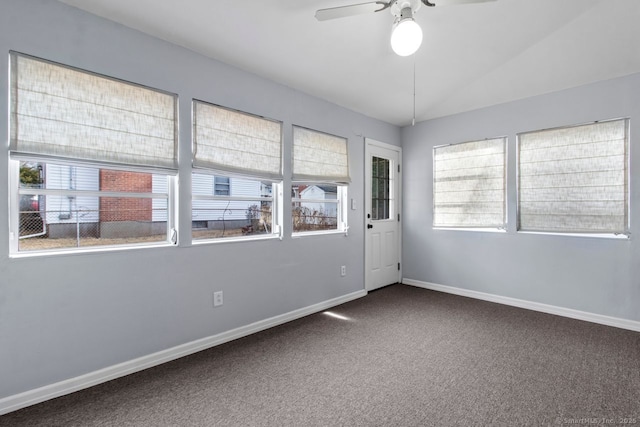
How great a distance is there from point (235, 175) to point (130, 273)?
118 centimetres

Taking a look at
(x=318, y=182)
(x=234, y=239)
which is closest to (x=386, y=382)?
(x=234, y=239)

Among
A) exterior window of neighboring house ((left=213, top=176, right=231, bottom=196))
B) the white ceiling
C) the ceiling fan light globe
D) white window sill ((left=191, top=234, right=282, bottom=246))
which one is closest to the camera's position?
the ceiling fan light globe

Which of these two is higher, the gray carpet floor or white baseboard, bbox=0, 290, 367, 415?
white baseboard, bbox=0, 290, 367, 415

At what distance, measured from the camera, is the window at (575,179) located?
3.23 m

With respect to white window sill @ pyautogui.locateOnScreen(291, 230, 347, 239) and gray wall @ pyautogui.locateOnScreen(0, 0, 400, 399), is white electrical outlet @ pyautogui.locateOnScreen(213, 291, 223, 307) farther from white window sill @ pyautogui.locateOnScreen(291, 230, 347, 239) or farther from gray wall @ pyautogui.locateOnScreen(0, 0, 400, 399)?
white window sill @ pyautogui.locateOnScreen(291, 230, 347, 239)

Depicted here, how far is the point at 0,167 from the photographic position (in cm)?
188

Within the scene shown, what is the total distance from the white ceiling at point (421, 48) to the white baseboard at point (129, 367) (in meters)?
2.47

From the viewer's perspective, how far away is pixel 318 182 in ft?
12.2

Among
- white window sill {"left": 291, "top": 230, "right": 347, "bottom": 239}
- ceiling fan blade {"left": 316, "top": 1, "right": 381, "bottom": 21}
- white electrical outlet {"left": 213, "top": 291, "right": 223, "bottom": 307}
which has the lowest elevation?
white electrical outlet {"left": 213, "top": 291, "right": 223, "bottom": 307}

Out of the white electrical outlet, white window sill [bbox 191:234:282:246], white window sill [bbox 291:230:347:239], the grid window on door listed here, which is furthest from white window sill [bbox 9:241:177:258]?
the grid window on door

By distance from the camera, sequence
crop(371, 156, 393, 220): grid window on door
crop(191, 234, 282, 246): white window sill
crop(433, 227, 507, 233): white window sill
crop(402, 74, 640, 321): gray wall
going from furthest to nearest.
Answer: crop(371, 156, 393, 220): grid window on door < crop(433, 227, 507, 233): white window sill < crop(402, 74, 640, 321): gray wall < crop(191, 234, 282, 246): white window sill

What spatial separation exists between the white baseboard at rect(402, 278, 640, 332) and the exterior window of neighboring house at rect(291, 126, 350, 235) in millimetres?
1721

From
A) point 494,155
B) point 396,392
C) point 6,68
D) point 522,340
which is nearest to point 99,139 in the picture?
point 6,68

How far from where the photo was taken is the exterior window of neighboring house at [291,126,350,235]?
11.7ft
